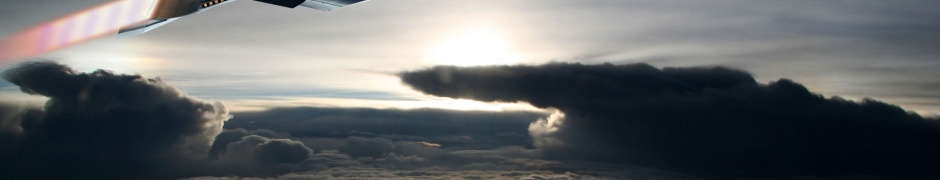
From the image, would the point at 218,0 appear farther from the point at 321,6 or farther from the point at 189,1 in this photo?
the point at 321,6

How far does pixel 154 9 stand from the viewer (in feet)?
118

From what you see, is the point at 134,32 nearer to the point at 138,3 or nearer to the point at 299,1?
the point at 138,3

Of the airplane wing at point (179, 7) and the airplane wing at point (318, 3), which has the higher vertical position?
the airplane wing at point (318, 3)

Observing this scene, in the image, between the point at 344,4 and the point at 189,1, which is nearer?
the point at 189,1

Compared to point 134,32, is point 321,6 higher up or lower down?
higher up

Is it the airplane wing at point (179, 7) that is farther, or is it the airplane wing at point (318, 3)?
the airplane wing at point (318, 3)

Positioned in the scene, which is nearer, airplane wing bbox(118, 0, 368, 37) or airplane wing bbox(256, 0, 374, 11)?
airplane wing bbox(118, 0, 368, 37)

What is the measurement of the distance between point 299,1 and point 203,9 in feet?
15.4

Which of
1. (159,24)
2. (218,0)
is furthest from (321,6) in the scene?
(159,24)

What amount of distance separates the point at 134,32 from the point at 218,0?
5.28 metres

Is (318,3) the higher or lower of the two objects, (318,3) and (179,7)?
the higher

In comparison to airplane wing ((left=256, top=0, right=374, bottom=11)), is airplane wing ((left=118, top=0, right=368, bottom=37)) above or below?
below

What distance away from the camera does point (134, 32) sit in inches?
1471

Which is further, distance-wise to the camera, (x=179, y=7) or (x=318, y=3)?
(x=318, y=3)
